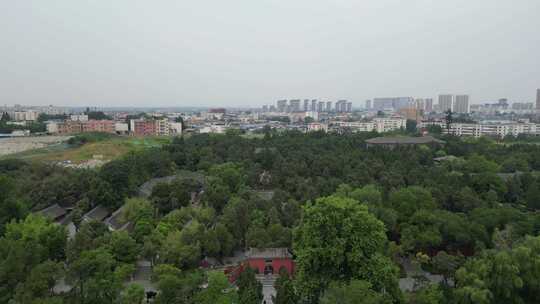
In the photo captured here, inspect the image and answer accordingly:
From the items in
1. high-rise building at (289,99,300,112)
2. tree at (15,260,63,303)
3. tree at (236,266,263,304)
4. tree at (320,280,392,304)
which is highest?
high-rise building at (289,99,300,112)

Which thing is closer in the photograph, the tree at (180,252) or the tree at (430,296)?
the tree at (430,296)

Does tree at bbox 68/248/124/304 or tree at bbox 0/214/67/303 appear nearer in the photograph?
tree at bbox 68/248/124/304

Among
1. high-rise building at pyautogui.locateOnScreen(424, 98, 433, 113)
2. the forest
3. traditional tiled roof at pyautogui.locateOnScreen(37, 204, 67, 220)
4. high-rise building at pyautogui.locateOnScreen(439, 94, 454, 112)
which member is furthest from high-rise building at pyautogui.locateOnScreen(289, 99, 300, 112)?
traditional tiled roof at pyautogui.locateOnScreen(37, 204, 67, 220)

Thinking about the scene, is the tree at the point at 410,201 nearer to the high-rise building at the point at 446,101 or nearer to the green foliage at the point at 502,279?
the green foliage at the point at 502,279

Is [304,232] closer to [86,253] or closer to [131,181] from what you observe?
[86,253]

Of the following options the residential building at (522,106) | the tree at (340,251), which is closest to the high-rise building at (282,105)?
the residential building at (522,106)

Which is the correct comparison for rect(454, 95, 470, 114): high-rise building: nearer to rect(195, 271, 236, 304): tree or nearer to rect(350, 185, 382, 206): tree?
rect(350, 185, 382, 206): tree
